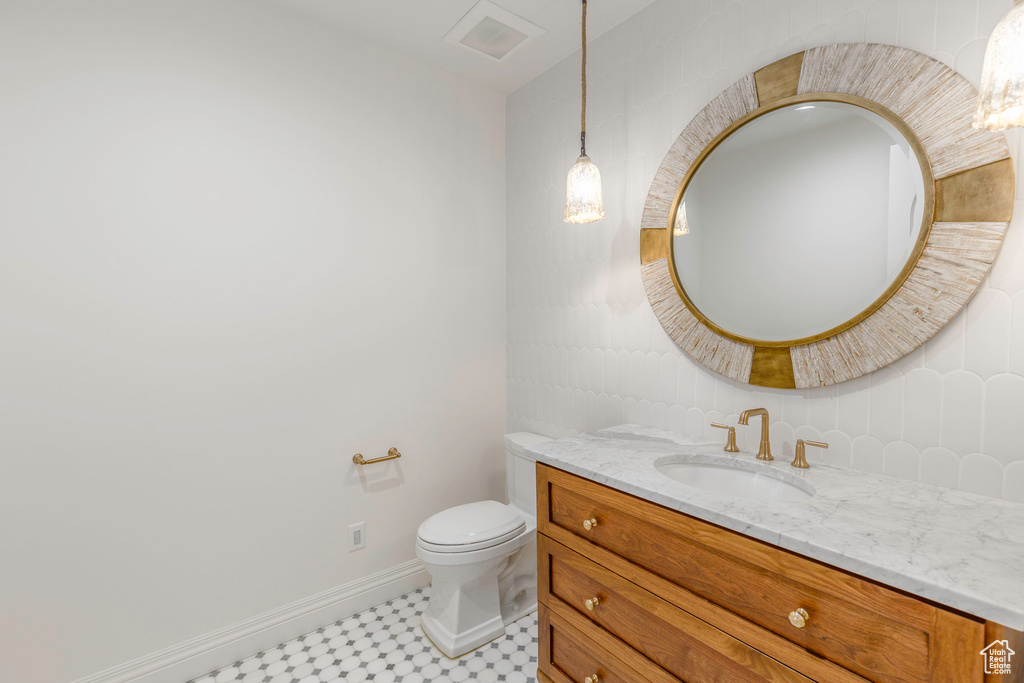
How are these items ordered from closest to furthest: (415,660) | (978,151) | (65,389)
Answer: (978,151) → (65,389) → (415,660)

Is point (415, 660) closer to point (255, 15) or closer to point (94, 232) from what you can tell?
point (94, 232)

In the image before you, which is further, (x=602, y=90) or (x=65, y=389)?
(x=602, y=90)

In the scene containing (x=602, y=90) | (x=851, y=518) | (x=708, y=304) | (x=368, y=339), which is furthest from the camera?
(x=368, y=339)

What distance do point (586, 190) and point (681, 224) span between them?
0.37 m

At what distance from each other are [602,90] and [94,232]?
6.21 feet

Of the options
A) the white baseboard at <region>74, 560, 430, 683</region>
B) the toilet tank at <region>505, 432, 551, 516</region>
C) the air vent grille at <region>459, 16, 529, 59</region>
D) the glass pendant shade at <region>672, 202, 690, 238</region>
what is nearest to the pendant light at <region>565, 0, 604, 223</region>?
the glass pendant shade at <region>672, 202, 690, 238</region>

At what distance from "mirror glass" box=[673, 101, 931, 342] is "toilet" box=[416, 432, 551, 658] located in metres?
0.91

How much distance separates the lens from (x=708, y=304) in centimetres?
161

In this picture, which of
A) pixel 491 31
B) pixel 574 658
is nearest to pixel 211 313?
Answer: pixel 491 31

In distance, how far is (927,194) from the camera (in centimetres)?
117

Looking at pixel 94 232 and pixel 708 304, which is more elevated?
pixel 94 232

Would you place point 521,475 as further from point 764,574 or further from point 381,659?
point 764,574

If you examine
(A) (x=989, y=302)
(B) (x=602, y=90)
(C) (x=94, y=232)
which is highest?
(B) (x=602, y=90)

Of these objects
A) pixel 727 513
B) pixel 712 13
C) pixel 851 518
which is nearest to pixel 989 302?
pixel 851 518
